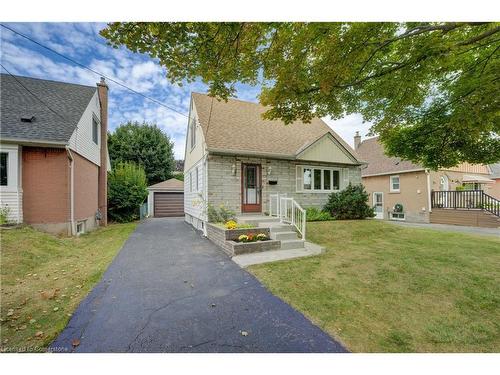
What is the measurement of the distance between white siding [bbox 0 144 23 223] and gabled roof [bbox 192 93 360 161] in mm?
6297

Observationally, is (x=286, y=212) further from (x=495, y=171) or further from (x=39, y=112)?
(x=495, y=171)

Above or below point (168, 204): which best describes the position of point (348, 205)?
above

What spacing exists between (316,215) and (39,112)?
38.6 ft

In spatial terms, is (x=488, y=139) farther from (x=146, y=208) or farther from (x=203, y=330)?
(x=146, y=208)

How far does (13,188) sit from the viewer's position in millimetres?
7441

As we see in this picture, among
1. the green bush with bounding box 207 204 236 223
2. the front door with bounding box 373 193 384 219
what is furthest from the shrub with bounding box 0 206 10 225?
the front door with bounding box 373 193 384 219

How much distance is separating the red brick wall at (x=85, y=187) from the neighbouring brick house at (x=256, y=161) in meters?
4.57

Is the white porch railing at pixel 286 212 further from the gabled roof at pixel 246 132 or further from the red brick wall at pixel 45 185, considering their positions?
the red brick wall at pixel 45 185

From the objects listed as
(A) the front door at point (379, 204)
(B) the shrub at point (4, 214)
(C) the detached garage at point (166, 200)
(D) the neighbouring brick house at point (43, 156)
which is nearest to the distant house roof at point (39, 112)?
(D) the neighbouring brick house at point (43, 156)

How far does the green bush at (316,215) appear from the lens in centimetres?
998

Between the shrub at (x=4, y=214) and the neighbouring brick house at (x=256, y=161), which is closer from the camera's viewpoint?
the shrub at (x=4, y=214)

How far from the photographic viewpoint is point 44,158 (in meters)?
7.97

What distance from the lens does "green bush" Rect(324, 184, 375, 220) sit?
10.5 metres

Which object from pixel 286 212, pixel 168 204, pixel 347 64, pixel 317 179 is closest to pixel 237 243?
pixel 286 212
